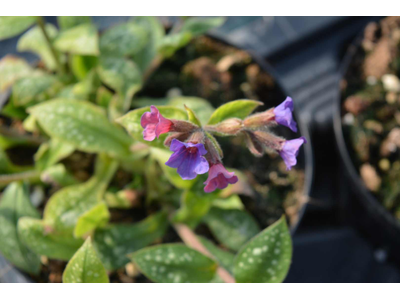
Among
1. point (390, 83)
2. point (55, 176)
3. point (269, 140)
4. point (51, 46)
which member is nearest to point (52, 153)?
point (55, 176)

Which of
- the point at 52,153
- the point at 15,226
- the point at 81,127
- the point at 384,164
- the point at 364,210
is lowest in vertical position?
the point at 364,210

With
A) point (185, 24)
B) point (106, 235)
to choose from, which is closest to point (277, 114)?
point (106, 235)

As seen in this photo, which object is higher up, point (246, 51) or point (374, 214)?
point (246, 51)

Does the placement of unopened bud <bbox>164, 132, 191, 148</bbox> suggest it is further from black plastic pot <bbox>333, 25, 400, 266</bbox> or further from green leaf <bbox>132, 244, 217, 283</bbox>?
black plastic pot <bbox>333, 25, 400, 266</bbox>

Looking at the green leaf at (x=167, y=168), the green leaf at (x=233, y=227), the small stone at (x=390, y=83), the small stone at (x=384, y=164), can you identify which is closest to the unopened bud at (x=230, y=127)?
the green leaf at (x=167, y=168)

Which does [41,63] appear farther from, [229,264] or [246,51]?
[229,264]

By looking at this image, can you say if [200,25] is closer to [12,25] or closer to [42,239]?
[12,25]
